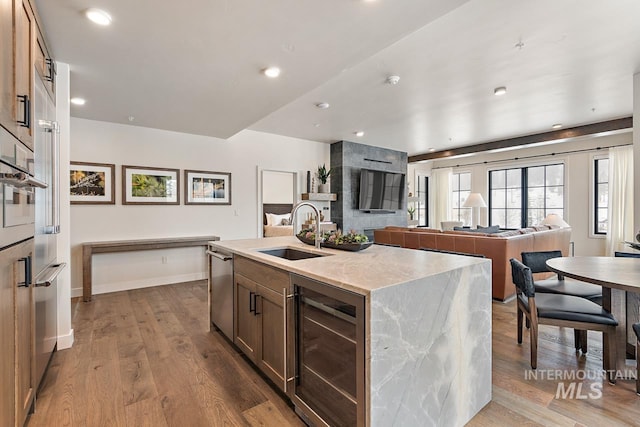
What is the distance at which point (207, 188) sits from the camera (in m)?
5.35

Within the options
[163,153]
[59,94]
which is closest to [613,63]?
[59,94]

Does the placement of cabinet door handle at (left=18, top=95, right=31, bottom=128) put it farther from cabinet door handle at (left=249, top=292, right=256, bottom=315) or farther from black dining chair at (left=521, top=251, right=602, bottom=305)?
black dining chair at (left=521, top=251, right=602, bottom=305)

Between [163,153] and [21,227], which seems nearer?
[21,227]

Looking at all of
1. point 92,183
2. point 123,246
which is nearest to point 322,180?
point 123,246

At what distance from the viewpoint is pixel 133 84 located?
3.16 metres

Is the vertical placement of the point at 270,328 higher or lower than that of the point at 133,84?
lower

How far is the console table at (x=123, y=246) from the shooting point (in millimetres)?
4082

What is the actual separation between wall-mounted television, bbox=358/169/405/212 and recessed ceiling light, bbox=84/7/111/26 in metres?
5.46

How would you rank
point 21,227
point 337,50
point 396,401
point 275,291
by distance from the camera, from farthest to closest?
point 337,50 < point 275,291 < point 21,227 < point 396,401

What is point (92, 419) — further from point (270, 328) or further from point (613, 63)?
point (613, 63)

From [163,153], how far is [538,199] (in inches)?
324

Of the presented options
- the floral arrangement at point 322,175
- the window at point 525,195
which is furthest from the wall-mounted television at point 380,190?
the window at point 525,195

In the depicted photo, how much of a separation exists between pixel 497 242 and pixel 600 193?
4590mm

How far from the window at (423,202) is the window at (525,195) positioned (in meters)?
1.96
